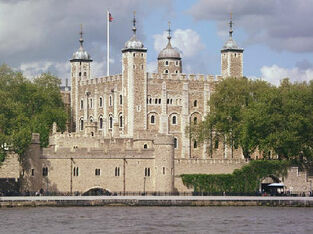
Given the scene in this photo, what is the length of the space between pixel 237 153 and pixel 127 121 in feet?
38.4

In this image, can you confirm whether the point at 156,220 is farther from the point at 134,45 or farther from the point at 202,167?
the point at 134,45

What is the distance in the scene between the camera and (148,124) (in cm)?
12975

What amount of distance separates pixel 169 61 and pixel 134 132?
58.4 ft

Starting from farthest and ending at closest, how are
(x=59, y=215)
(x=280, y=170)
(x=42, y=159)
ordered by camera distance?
1. (x=280, y=170)
2. (x=42, y=159)
3. (x=59, y=215)

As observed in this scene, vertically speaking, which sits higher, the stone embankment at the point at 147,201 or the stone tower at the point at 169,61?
the stone tower at the point at 169,61

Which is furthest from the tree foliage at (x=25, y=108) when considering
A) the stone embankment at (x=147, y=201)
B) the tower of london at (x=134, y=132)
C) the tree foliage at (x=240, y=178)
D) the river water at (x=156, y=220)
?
the tree foliage at (x=240, y=178)

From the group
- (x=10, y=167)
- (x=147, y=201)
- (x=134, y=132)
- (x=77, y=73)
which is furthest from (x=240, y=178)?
(x=77, y=73)

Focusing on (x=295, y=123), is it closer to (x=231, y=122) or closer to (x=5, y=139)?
(x=231, y=122)

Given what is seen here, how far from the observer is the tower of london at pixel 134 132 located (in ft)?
345

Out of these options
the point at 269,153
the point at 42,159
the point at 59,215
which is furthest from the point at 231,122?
the point at 59,215

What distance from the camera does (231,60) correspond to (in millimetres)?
135500

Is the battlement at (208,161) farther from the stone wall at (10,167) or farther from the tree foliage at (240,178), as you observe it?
the stone wall at (10,167)

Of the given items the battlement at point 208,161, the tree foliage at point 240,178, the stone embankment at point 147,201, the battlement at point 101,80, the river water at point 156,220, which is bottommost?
the river water at point 156,220

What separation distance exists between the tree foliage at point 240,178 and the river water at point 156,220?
1115 centimetres
